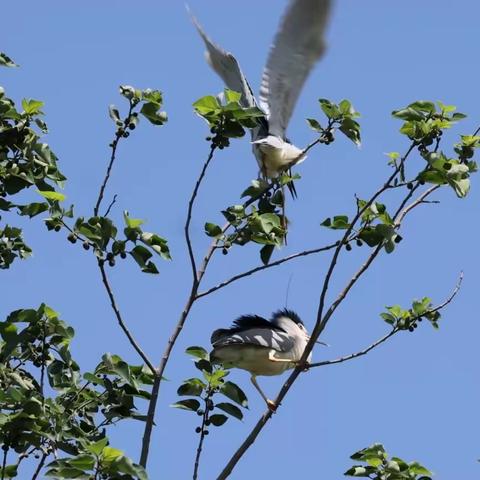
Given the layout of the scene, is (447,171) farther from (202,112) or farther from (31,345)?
(31,345)

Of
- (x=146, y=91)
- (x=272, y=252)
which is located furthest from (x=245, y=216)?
(x=146, y=91)

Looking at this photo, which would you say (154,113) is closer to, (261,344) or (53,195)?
(53,195)

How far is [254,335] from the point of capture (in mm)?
6047

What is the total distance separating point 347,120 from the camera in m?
5.56

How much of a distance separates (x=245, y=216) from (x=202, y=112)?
1.62 ft

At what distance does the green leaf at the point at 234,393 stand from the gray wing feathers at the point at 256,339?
76 cm

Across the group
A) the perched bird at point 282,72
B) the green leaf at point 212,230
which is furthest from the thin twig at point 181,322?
the perched bird at point 282,72

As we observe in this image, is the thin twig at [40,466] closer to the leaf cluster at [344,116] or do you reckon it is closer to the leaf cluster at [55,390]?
the leaf cluster at [55,390]

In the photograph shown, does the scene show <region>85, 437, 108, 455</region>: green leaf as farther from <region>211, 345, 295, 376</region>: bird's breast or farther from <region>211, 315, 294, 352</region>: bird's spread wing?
<region>211, 315, 294, 352</region>: bird's spread wing

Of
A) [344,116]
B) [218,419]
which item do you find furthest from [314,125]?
[218,419]

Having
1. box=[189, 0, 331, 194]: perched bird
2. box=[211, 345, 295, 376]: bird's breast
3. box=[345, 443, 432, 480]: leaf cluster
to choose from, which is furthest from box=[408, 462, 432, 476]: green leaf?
box=[189, 0, 331, 194]: perched bird

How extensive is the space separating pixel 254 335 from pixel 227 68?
8.04 feet

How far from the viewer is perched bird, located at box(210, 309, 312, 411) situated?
5.86 m

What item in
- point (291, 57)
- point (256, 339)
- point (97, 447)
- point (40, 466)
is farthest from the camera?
point (291, 57)
